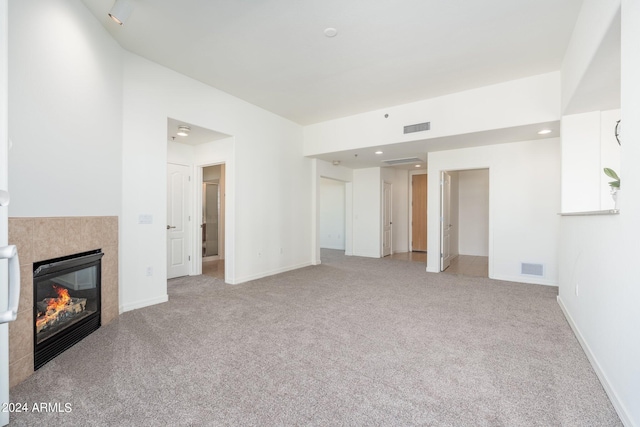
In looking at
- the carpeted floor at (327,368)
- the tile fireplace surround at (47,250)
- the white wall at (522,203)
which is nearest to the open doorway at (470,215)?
the white wall at (522,203)

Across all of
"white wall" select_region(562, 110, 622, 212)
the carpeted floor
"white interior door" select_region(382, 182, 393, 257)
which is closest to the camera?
the carpeted floor

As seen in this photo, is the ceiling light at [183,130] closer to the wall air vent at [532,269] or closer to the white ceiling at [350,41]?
the white ceiling at [350,41]

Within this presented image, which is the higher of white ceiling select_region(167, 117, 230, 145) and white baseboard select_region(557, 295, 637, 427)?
white ceiling select_region(167, 117, 230, 145)

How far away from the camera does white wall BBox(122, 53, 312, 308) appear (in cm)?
353

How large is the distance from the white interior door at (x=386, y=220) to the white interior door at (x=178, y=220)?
16.1 ft

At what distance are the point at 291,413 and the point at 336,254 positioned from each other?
6551 millimetres

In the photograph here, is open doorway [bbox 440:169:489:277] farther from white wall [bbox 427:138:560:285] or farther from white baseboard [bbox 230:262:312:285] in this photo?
white baseboard [bbox 230:262:312:285]

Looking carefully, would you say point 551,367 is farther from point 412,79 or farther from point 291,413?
point 412,79

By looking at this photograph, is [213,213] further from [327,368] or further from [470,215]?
[470,215]

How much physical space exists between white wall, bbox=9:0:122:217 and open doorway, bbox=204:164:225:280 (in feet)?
12.3

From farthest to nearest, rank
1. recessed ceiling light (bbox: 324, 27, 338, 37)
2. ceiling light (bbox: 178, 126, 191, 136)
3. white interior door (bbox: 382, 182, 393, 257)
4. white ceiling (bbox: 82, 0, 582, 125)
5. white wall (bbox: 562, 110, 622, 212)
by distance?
white interior door (bbox: 382, 182, 393, 257) → ceiling light (bbox: 178, 126, 191, 136) → white wall (bbox: 562, 110, 622, 212) → recessed ceiling light (bbox: 324, 27, 338, 37) → white ceiling (bbox: 82, 0, 582, 125)

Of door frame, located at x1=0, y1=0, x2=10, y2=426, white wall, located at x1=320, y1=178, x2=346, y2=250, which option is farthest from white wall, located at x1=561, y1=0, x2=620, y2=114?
white wall, located at x1=320, y1=178, x2=346, y2=250

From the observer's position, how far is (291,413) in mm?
1707

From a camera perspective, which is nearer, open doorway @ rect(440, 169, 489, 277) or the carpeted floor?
the carpeted floor
